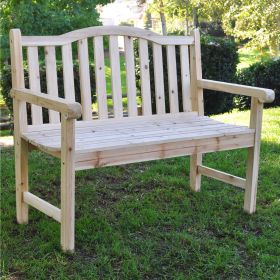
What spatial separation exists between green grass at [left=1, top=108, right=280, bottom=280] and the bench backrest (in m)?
0.58

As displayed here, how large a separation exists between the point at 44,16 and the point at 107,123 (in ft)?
15.1

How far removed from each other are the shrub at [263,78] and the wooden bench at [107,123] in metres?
4.50

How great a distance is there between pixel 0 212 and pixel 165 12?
1447 cm

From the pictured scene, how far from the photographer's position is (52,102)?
237 centimetres

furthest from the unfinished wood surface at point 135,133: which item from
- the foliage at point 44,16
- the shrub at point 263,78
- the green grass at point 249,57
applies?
the green grass at point 249,57

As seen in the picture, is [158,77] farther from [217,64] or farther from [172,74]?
[217,64]

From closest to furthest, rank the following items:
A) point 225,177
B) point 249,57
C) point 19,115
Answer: point 19,115
point 225,177
point 249,57

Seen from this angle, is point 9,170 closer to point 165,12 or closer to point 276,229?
point 276,229

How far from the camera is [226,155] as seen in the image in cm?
419

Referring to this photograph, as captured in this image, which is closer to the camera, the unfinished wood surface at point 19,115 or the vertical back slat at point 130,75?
the unfinished wood surface at point 19,115

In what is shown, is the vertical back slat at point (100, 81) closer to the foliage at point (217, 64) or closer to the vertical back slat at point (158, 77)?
the vertical back slat at point (158, 77)

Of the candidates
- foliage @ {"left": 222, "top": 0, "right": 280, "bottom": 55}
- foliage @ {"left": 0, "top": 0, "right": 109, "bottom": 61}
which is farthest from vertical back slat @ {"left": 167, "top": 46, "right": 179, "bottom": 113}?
foliage @ {"left": 222, "top": 0, "right": 280, "bottom": 55}

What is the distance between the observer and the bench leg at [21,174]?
2.75m

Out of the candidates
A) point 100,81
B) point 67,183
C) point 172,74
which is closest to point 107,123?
point 100,81
